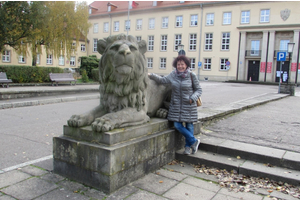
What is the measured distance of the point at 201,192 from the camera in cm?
329

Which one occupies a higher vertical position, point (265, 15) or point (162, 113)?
point (265, 15)

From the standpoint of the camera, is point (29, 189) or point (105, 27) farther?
point (105, 27)

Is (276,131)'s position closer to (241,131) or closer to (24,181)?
(241,131)

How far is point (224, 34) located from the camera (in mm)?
41750

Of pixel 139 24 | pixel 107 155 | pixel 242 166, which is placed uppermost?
pixel 139 24

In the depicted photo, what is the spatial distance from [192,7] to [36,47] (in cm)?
2932

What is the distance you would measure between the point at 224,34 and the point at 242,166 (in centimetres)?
4094

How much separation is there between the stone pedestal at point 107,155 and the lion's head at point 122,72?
1.43 feet

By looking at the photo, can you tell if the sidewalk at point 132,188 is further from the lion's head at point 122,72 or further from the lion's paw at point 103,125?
the lion's head at point 122,72

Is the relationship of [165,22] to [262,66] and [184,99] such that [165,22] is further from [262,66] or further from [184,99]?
[184,99]

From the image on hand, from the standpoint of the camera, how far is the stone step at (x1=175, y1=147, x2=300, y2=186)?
3.63 meters

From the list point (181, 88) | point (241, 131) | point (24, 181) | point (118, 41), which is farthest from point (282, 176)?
point (24, 181)

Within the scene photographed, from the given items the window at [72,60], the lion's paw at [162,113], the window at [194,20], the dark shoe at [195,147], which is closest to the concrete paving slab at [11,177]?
the lion's paw at [162,113]

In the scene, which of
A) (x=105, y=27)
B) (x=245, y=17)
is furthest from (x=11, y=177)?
(x=105, y=27)
